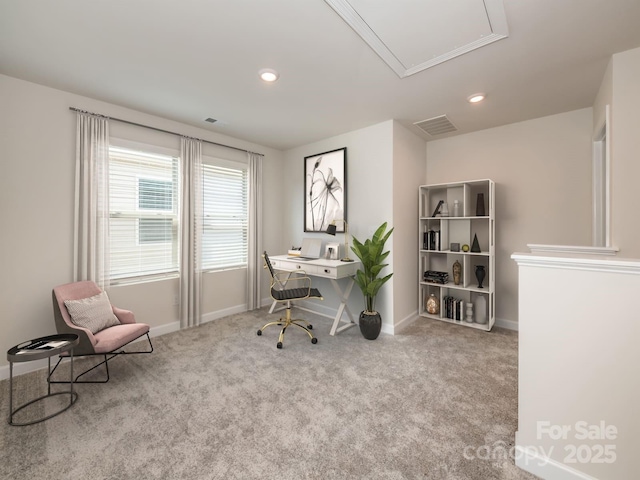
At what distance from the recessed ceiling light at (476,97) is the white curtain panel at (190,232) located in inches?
123

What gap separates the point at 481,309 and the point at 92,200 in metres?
4.54

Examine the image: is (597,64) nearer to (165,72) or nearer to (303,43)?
(303,43)

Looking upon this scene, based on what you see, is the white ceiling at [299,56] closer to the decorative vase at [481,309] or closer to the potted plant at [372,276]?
the potted plant at [372,276]

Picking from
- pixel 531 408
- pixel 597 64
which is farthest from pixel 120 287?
pixel 597 64

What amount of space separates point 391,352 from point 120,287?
2.95m

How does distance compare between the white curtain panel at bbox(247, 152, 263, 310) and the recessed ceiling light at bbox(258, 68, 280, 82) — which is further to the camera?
the white curtain panel at bbox(247, 152, 263, 310)

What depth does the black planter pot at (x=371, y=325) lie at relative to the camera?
306 centimetres

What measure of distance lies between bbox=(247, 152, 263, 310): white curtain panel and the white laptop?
0.76m

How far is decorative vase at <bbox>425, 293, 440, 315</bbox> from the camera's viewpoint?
3.78m

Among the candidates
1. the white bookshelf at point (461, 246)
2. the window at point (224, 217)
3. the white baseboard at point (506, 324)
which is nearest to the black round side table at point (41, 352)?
the window at point (224, 217)

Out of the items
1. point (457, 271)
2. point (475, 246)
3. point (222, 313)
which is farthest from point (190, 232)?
point (475, 246)

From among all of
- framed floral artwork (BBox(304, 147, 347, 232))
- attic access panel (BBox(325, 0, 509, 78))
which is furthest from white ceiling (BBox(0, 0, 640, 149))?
framed floral artwork (BBox(304, 147, 347, 232))

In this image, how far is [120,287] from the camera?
2.95 meters

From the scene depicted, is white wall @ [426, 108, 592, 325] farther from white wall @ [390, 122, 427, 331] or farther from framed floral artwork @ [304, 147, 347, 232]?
framed floral artwork @ [304, 147, 347, 232]
